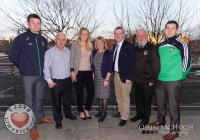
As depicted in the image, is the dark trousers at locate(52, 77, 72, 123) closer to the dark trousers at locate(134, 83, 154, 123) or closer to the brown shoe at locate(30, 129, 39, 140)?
the brown shoe at locate(30, 129, 39, 140)

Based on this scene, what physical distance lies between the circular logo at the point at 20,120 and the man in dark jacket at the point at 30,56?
0.33ft

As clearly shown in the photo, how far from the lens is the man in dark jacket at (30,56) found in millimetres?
2686

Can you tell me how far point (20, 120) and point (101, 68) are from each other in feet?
5.40

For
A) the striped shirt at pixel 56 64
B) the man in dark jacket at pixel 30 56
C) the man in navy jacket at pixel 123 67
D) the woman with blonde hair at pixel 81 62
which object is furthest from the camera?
the woman with blonde hair at pixel 81 62

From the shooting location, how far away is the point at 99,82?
128 inches

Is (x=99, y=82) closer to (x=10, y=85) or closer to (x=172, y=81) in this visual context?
(x=172, y=81)

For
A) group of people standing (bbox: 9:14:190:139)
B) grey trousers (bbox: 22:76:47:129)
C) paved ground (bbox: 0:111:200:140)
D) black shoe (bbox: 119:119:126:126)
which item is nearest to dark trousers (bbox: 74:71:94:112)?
group of people standing (bbox: 9:14:190:139)

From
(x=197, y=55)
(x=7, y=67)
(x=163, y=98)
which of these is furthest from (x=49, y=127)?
(x=197, y=55)

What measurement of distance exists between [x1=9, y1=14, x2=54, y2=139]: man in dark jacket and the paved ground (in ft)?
1.03

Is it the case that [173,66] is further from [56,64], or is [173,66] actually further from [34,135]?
[34,135]

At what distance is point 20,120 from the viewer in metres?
2.91

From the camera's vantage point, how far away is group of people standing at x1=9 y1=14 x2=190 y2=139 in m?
2.65

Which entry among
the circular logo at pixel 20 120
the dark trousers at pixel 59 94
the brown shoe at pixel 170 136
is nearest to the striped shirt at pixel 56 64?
the dark trousers at pixel 59 94

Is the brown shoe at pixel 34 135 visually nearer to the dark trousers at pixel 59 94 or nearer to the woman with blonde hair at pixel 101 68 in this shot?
the dark trousers at pixel 59 94
